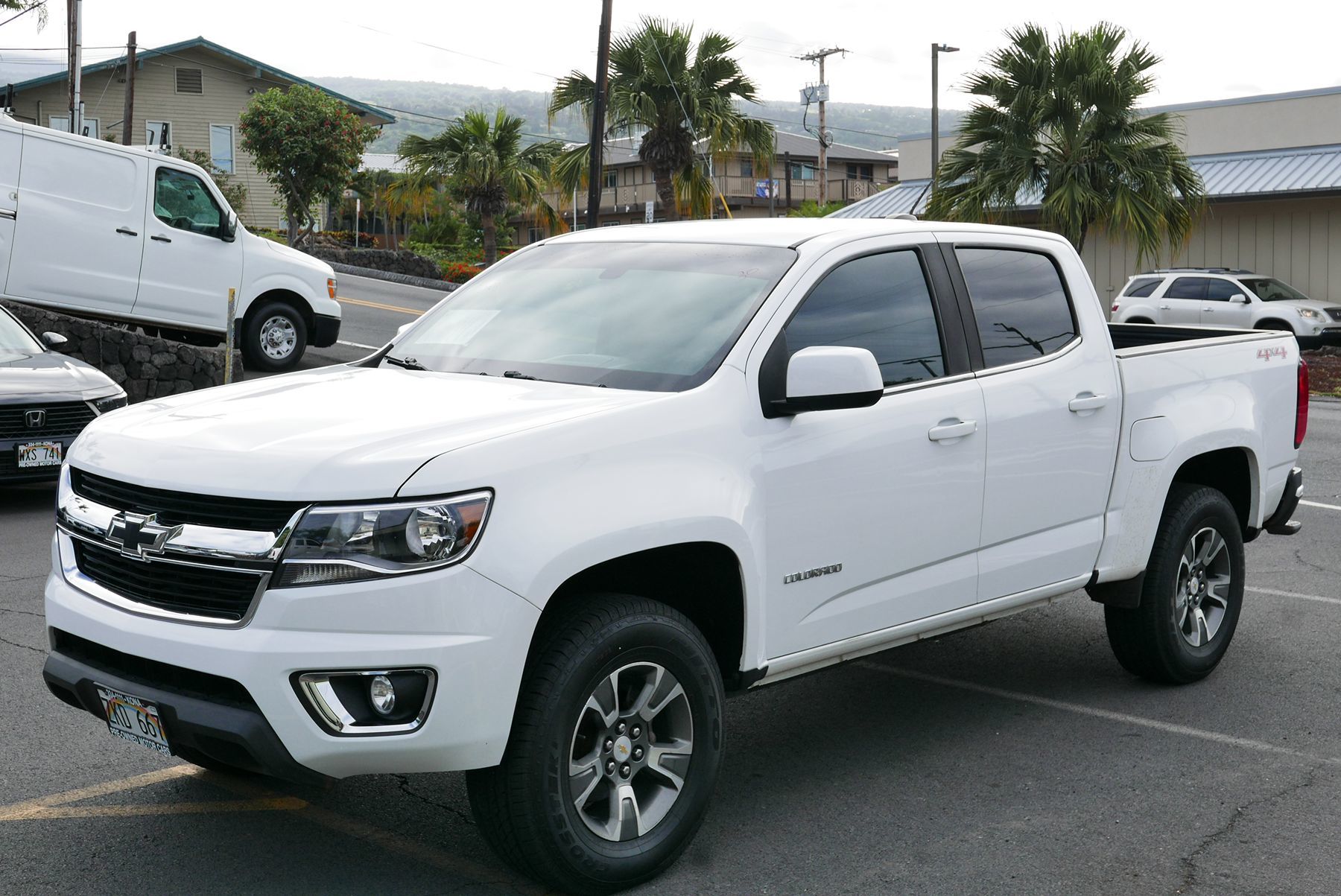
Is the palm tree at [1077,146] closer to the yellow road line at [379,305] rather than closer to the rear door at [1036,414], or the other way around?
the yellow road line at [379,305]

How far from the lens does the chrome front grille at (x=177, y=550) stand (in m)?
3.46

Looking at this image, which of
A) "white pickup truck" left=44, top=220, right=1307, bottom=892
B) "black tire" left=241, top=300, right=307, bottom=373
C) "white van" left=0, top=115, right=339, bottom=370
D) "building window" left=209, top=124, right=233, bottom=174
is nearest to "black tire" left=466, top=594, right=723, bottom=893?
"white pickup truck" left=44, top=220, right=1307, bottom=892

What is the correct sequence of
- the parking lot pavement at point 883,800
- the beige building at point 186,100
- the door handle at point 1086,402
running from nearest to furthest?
the parking lot pavement at point 883,800, the door handle at point 1086,402, the beige building at point 186,100

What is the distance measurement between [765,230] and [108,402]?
684cm

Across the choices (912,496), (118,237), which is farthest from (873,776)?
(118,237)

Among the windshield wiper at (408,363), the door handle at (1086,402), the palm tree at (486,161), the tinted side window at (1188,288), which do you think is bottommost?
the door handle at (1086,402)

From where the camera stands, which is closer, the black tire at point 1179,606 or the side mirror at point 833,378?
the side mirror at point 833,378

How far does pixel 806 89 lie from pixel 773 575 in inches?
2307

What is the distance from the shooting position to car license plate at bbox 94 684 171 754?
3576mm

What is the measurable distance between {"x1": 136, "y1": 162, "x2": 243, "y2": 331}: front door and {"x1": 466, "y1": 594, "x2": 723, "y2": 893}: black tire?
12948mm

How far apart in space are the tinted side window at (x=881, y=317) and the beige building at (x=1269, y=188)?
23312 millimetres

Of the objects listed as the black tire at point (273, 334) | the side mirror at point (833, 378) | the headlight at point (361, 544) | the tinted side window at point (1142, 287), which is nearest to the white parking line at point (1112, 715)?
the side mirror at point (833, 378)

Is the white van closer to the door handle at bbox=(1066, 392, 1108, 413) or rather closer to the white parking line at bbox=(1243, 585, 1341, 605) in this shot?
the white parking line at bbox=(1243, 585, 1341, 605)

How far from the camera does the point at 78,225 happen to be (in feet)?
48.5
